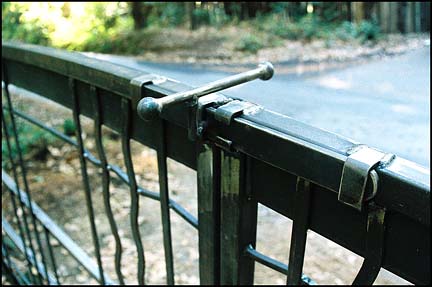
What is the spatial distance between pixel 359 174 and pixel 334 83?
642 cm

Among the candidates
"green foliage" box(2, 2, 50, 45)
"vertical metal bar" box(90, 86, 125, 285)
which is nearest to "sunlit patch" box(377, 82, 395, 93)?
"green foliage" box(2, 2, 50, 45)

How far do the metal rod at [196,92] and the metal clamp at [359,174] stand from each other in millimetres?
308

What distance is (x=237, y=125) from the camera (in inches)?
33.4

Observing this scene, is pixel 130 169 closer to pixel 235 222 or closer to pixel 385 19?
pixel 235 222

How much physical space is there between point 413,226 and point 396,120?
4773mm

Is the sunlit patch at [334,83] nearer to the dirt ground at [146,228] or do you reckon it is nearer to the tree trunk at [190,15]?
the dirt ground at [146,228]

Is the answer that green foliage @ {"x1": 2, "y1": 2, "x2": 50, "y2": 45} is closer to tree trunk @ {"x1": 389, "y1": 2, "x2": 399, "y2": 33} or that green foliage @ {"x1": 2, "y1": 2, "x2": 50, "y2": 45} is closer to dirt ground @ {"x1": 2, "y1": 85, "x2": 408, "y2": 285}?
dirt ground @ {"x1": 2, "y1": 85, "x2": 408, "y2": 285}

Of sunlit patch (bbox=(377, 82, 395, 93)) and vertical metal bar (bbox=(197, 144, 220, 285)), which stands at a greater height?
vertical metal bar (bbox=(197, 144, 220, 285))

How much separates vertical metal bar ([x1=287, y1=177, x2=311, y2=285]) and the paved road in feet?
9.10

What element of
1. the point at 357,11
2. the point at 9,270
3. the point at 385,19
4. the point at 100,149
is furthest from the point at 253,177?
the point at 357,11

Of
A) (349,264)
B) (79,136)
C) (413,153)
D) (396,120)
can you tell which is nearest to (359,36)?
(396,120)

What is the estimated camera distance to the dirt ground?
12.1ft

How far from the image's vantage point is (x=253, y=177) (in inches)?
35.9

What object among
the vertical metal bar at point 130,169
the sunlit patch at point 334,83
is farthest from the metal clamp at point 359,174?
the sunlit patch at point 334,83
